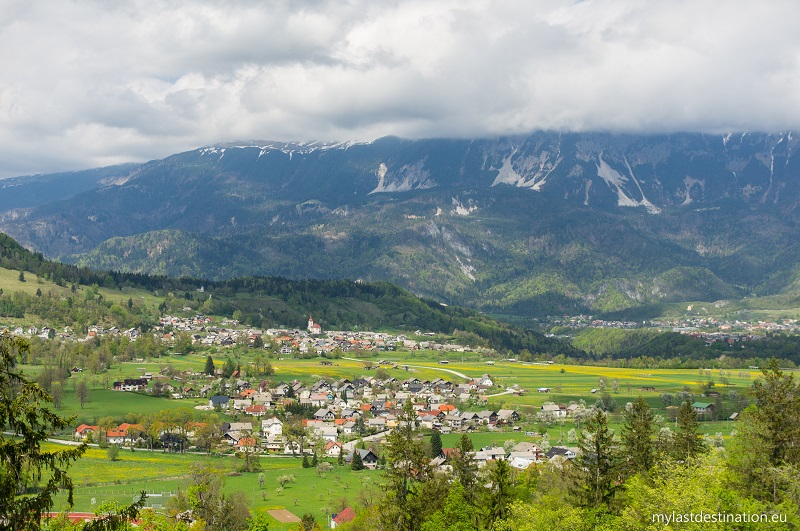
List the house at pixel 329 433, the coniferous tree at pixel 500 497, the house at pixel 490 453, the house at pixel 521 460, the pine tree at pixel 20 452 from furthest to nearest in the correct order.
Result: the house at pixel 329 433 < the house at pixel 490 453 < the house at pixel 521 460 < the coniferous tree at pixel 500 497 < the pine tree at pixel 20 452

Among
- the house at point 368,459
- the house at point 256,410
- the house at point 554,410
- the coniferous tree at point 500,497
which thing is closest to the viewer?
the coniferous tree at point 500,497

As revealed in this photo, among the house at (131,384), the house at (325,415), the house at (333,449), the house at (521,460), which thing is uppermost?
the house at (131,384)

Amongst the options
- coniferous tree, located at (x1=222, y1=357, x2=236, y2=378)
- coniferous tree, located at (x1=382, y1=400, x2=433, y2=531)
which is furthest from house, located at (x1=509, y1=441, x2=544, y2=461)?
coniferous tree, located at (x1=222, y1=357, x2=236, y2=378)

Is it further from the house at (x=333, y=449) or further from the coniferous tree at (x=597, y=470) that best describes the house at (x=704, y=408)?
the coniferous tree at (x=597, y=470)

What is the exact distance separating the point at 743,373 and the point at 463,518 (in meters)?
157

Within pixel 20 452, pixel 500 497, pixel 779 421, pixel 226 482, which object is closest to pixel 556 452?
pixel 226 482

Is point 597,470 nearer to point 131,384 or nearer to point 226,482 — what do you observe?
point 226,482

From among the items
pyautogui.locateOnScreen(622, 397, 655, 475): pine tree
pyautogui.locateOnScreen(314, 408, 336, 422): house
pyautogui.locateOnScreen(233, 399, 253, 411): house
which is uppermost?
pyautogui.locateOnScreen(622, 397, 655, 475): pine tree

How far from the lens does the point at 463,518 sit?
48.3 meters

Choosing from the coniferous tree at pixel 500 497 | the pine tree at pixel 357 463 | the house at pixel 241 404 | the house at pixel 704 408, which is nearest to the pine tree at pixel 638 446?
Answer: the coniferous tree at pixel 500 497

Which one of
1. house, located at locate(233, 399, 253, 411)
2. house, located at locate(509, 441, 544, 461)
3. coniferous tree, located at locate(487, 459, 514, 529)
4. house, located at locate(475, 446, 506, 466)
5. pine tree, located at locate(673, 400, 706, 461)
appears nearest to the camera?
coniferous tree, located at locate(487, 459, 514, 529)

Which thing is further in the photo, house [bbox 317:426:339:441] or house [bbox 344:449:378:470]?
house [bbox 317:426:339:441]

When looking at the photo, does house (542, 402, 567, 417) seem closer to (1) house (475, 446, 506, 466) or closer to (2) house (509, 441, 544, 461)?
(2) house (509, 441, 544, 461)

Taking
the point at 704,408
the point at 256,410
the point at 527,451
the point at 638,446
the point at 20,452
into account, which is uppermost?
the point at 20,452
